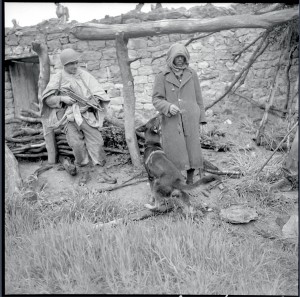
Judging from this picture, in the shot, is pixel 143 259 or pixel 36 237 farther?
pixel 36 237

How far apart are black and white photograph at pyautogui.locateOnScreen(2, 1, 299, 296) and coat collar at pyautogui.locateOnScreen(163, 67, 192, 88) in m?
0.02

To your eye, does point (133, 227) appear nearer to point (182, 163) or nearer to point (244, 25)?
point (182, 163)

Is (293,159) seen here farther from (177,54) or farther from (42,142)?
(42,142)

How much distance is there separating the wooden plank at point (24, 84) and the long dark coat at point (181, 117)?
4641mm

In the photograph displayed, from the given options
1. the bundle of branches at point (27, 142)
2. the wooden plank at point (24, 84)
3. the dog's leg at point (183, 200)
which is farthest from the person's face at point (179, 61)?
the wooden plank at point (24, 84)

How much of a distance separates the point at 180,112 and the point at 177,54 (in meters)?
0.66

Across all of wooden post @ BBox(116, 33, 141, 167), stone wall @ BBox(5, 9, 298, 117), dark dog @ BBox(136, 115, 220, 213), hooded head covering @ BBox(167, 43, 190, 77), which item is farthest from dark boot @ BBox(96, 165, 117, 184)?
stone wall @ BBox(5, 9, 298, 117)

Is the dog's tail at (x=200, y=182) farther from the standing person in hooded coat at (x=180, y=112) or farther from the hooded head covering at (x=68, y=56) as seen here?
the hooded head covering at (x=68, y=56)

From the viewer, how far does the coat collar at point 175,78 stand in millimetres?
4285

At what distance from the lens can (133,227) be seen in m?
3.71

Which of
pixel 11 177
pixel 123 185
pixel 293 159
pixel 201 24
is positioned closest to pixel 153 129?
pixel 123 185

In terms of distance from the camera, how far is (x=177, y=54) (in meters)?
4.06

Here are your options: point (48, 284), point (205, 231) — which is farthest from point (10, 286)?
point (205, 231)

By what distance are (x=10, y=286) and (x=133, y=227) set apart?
122 centimetres
